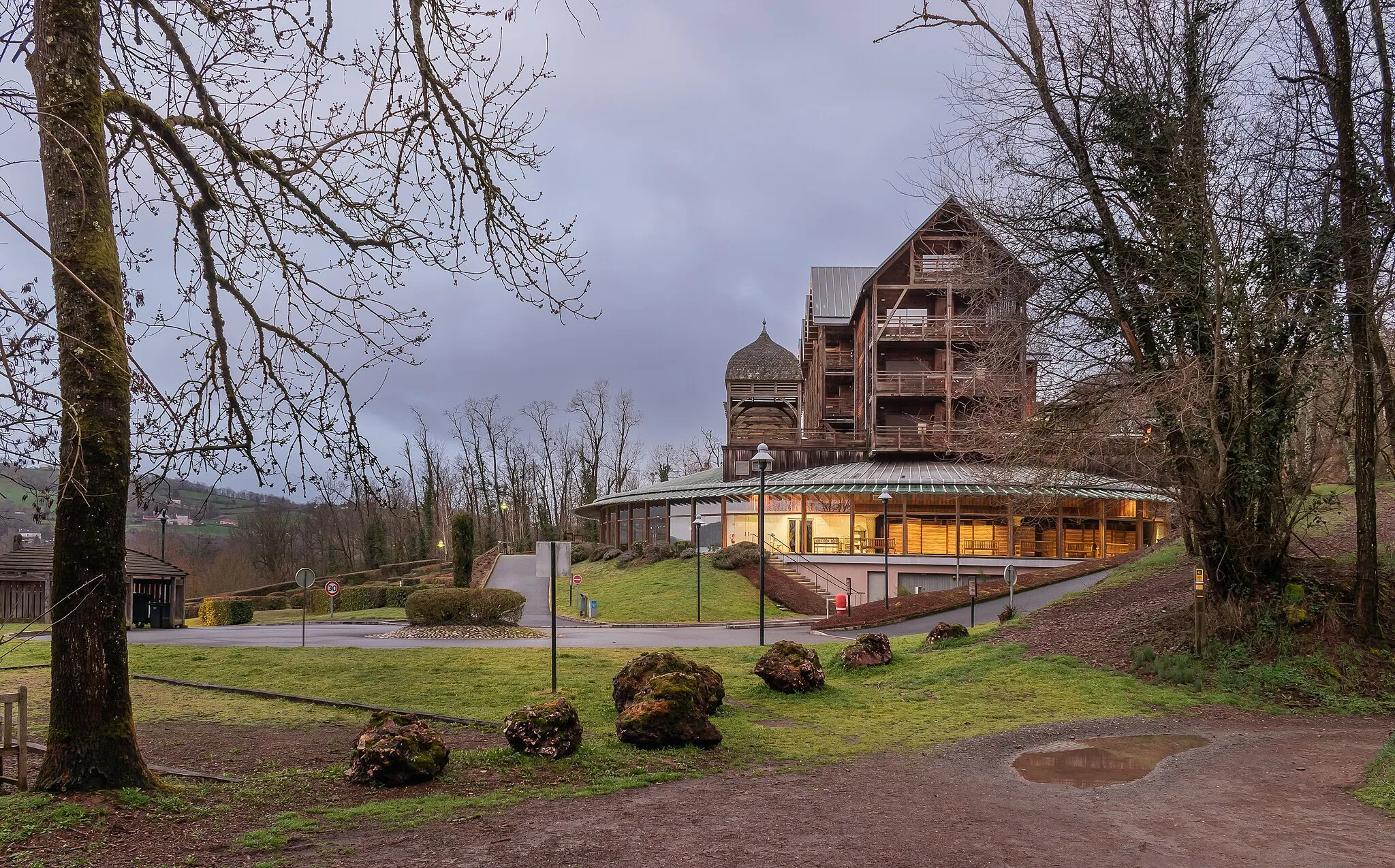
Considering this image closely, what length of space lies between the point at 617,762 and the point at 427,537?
62.2 m

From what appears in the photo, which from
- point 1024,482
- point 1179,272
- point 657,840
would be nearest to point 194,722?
point 657,840

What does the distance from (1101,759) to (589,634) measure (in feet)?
59.9

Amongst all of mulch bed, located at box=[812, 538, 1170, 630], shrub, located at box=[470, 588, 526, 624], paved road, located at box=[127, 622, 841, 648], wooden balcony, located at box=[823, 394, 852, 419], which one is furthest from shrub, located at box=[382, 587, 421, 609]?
wooden balcony, located at box=[823, 394, 852, 419]

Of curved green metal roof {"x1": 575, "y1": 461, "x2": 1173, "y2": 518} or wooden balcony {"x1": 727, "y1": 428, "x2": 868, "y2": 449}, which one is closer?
curved green metal roof {"x1": 575, "y1": 461, "x2": 1173, "y2": 518}

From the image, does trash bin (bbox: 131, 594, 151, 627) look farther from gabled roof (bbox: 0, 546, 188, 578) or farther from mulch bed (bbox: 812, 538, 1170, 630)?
mulch bed (bbox: 812, 538, 1170, 630)

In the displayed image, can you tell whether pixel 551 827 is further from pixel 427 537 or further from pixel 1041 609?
pixel 427 537

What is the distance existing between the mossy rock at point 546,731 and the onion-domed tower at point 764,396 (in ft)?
131

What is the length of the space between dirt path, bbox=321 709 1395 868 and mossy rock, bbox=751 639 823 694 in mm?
4079

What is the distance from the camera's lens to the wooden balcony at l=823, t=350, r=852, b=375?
52125mm

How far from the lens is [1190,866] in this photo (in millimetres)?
5871

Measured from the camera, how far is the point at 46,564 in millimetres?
29109

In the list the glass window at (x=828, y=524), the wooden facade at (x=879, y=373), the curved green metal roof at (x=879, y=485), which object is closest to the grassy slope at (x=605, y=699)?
the curved green metal roof at (x=879, y=485)

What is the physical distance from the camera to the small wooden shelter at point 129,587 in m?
28.5

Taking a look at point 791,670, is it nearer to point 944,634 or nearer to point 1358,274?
point 944,634
